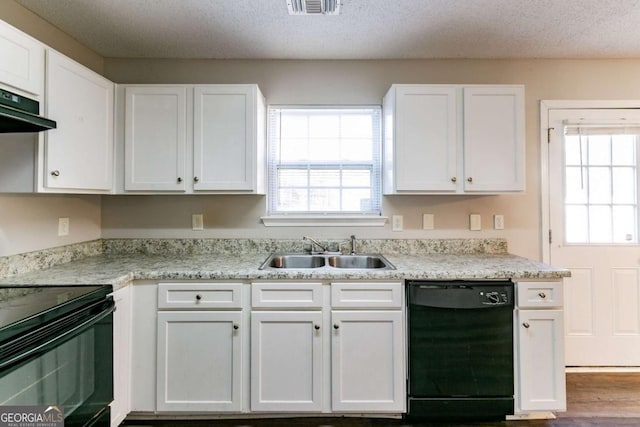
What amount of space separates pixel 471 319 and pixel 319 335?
2.84 feet

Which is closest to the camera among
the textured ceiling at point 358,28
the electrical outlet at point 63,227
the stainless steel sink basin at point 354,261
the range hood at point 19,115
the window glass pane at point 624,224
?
the range hood at point 19,115

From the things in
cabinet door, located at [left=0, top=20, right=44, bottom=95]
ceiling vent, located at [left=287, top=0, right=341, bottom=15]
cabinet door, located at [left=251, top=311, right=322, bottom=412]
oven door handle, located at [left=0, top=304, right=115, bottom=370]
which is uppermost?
ceiling vent, located at [left=287, top=0, right=341, bottom=15]

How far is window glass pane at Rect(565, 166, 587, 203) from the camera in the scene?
2.49 m

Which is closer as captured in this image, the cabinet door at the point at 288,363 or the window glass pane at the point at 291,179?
the cabinet door at the point at 288,363

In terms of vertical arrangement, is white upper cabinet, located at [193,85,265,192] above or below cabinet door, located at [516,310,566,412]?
above

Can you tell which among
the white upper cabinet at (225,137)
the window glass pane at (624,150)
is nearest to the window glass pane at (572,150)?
the window glass pane at (624,150)

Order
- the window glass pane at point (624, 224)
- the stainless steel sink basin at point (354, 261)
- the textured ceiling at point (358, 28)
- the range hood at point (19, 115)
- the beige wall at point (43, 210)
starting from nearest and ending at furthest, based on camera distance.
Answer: the range hood at point (19, 115), the beige wall at point (43, 210), the textured ceiling at point (358, 28), the stainless steel sink basin at point (354, 261), the window glass pane at point (624, 224)

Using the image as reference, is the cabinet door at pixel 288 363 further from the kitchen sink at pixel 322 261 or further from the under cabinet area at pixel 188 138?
the under cabinet area at pixel 188 138

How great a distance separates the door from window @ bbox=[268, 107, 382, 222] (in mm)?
1425

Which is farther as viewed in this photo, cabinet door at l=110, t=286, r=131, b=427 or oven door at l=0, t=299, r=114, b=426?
cabinet door at l=110, t=286, r=131, b=427

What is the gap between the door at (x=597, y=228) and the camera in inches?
96.5

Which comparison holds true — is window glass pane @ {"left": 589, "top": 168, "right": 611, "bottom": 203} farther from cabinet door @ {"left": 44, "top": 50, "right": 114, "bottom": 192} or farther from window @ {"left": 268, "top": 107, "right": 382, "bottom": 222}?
cabinet door @ {"left": 44, "top": 50, "right": 114, "bottom": 192}

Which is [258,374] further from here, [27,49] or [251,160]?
[27,49]

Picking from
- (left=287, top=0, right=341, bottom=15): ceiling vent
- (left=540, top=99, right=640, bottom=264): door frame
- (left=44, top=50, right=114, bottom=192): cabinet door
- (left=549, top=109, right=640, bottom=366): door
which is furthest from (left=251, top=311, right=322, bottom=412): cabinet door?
(left=549, top=109, right=640, bottom=366): door
